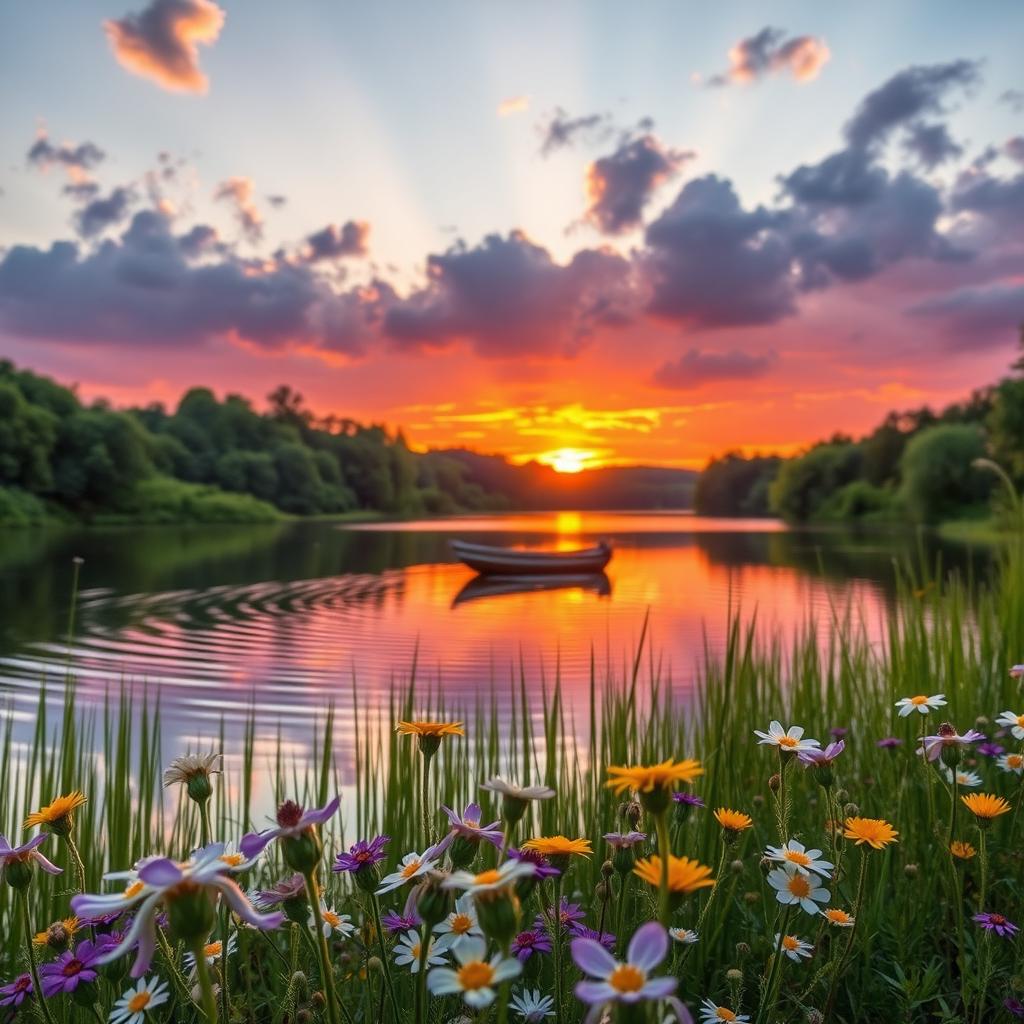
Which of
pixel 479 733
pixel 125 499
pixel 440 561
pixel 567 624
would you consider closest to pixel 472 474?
pixel 125 499

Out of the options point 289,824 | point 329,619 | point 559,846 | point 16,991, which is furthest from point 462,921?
point 329,619

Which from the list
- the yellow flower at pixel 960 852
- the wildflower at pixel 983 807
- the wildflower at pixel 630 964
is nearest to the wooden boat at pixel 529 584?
the yellow flower at pixel 960 852

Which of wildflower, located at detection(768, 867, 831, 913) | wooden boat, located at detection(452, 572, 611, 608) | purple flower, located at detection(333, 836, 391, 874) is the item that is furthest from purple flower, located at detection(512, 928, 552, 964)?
wooden boat, located at detection(452, 572, 611, 608)

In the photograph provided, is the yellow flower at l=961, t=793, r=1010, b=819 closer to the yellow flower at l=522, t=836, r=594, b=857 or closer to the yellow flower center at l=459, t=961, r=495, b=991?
the yellow flower at l=522, t=836, r=594, b=857

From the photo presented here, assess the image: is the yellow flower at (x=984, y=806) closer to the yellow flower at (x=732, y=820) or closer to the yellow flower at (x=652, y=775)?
the yellow flower at (x=732, y=820)

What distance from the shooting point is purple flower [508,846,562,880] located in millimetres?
1527

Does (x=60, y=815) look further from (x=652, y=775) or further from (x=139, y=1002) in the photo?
(x=652, y=775)

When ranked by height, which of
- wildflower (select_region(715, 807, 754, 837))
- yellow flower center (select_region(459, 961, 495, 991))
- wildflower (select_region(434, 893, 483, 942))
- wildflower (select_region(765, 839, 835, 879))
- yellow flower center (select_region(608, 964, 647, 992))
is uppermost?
yellow flower center (select_region(608, 964, 647, 992))

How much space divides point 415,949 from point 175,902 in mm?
792

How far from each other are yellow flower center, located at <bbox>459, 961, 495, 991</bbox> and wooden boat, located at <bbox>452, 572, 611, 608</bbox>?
2456 centimetres

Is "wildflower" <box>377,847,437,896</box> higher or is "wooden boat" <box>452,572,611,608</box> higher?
"wildflower" <box>377,847,437,896</box>

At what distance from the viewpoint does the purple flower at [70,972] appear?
68.0 inches

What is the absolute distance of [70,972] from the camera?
1.79 m

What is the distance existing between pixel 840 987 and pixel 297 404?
145517 mm
